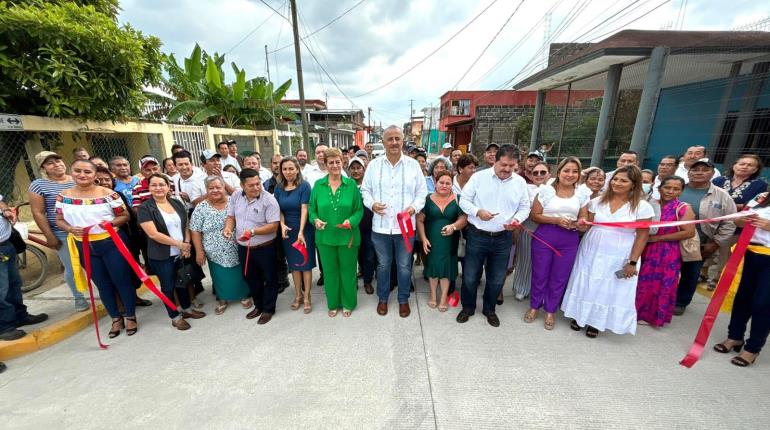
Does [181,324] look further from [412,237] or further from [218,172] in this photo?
[412,237]

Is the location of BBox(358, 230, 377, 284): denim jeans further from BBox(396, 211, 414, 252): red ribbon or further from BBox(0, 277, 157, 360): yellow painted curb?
BBox(0, 277, 157, 360): yellow painted curb

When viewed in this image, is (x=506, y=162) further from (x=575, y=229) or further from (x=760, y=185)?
(x=760, y=185)

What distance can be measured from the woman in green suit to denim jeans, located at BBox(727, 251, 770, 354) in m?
3.29

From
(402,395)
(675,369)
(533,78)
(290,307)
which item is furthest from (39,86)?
(533,78)

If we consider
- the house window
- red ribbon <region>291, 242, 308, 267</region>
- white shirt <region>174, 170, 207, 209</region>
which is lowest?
red ribbon <region>291, 242, 308, 267</region>

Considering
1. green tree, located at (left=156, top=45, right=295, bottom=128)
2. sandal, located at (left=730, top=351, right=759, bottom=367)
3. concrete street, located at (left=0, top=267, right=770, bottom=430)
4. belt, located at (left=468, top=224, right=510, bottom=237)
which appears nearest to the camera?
concrete street, located at (left=0, top=267, right=770, bottom=430)

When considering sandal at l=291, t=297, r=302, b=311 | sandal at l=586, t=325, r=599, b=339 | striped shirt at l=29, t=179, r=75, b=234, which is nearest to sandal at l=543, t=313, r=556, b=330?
sandal at l=586, t=325, r=599, b=339

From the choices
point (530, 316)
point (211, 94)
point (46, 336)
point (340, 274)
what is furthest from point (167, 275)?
point (211, 94)

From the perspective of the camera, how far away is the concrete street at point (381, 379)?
6.79ft

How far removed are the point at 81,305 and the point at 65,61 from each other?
295cm

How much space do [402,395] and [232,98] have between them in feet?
36.7

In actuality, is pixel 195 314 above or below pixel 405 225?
below

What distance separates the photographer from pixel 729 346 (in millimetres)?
2670

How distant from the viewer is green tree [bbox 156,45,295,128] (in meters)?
9.60
